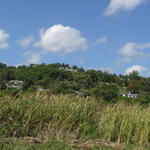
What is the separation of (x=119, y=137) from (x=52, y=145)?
3.04m

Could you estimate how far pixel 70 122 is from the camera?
1098 centimetres

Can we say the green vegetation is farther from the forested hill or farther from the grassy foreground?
the forested hill

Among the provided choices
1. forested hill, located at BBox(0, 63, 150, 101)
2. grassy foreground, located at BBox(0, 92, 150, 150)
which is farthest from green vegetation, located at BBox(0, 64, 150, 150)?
forested hill, located at BBox(0, 63, 150, 101)

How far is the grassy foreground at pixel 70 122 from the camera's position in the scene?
9062 millimetres

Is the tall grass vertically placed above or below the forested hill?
below

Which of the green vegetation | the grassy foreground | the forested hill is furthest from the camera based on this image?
the forested hill

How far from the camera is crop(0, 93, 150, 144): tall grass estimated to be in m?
9.89

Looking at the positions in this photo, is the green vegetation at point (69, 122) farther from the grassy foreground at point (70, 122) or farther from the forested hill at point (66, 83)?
the forested hill at point (66, 83)

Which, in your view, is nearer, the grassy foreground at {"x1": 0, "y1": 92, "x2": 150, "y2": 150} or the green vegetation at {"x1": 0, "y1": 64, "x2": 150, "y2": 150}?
the green vegetation at {"x1": 0, "y1": 64, "x2": 150, "y2": 150}

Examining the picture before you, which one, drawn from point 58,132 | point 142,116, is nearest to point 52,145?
point 58,132

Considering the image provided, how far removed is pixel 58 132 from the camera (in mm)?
9852

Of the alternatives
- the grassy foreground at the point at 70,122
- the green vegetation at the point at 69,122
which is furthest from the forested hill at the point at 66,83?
the grassy foreground at the point at 70,122

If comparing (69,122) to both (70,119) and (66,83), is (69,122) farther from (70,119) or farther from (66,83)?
(66,83)

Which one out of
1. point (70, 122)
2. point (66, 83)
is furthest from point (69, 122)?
point (66, 83)
